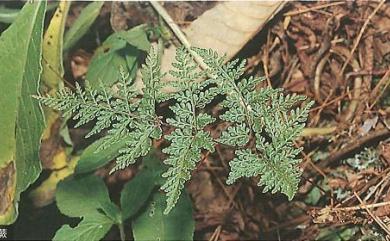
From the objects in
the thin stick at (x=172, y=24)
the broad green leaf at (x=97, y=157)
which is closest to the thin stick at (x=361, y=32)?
the thin stick at (x=172, y=24)

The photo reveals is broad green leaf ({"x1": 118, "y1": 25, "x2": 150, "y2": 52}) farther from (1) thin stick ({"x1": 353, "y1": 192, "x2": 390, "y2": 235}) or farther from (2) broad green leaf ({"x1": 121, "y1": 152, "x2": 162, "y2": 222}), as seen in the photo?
(1) thin stick ({"x1": 353, "y1": 192, "x2": 390, "y2": 235})

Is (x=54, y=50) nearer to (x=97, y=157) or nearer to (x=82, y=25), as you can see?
(x=82, y=25)

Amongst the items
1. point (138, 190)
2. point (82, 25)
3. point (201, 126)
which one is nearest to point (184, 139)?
point (201, 126)

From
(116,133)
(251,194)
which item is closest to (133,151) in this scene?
(116,133)

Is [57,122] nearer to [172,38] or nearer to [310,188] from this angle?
[172,38]

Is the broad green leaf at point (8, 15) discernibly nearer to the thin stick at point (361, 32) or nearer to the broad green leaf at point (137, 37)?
the broad green leaf at point (137, 37)

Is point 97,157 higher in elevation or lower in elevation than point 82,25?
lower

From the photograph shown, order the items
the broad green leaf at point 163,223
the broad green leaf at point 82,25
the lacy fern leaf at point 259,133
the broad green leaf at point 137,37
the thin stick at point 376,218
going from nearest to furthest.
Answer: the lacy fern leaf at point 259,133
the thin stick at point 376,218
the broad green leaf at point 163,223
the broad green leaf at point 137,37
the broad green leaf at point 82,25
